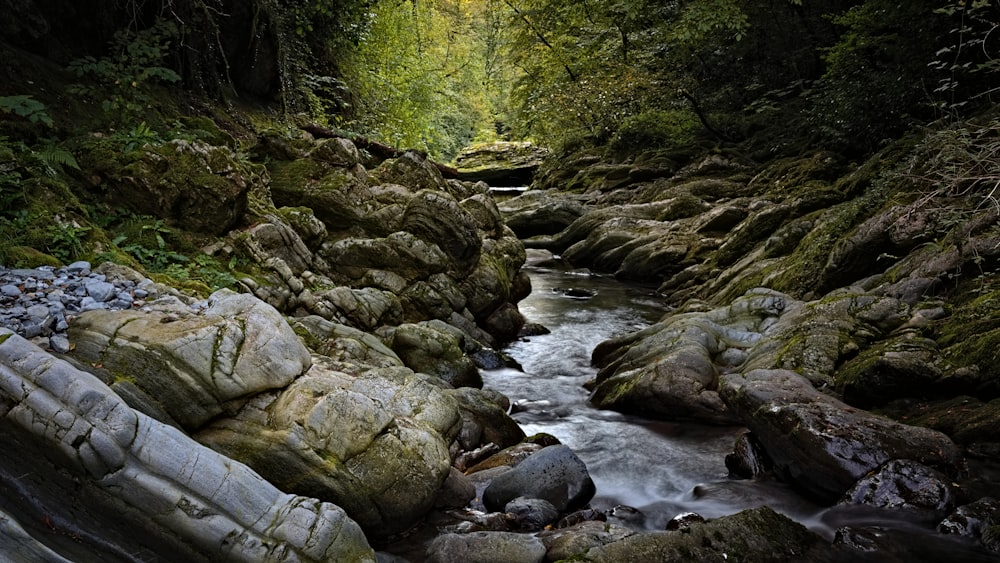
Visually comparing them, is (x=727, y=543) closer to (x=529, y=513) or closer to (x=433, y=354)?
(x=529, y=513)

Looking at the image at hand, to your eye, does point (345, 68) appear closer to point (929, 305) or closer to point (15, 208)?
point (15, 208)

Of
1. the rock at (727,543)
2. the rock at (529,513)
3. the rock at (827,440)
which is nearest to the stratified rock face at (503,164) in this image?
the rock at (827,440)

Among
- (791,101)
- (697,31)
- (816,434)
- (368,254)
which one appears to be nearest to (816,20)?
(791,101)

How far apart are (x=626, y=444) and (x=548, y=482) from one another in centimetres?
194

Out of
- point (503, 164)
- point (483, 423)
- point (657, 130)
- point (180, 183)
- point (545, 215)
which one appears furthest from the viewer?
point (503, 164)

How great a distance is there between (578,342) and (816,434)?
22.5ft

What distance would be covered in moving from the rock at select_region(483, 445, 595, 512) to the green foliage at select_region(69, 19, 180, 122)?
5694mm

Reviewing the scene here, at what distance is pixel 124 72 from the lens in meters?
7.39

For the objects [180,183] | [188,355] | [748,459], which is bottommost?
[748,459]

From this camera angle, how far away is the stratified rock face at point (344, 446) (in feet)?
14.8

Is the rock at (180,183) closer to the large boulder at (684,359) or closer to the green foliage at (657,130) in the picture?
the large boulder at (684,359)

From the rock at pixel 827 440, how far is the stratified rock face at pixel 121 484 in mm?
4162

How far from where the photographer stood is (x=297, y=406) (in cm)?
475

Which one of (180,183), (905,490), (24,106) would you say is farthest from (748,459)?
(24,106)
